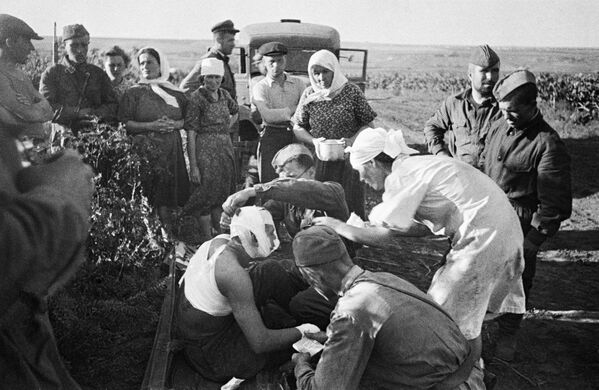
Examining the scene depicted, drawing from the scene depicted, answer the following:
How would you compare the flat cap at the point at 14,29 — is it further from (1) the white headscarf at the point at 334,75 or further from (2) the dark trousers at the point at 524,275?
(2) the dark trousers at the point at 524,275

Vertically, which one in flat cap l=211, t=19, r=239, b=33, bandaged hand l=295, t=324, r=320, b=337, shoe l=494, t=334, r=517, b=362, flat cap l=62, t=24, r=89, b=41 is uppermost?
flat cap l=211, t=19, r=239, b=33

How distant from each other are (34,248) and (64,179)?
21cm

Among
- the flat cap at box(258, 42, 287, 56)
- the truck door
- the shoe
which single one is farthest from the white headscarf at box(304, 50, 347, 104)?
the truck door

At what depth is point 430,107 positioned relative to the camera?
16219 millimetres

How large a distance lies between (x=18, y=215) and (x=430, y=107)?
51.9ft

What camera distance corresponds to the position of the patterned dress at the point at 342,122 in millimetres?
5152

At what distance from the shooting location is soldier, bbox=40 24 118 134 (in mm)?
5410

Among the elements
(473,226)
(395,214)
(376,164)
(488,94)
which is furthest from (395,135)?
(488,94)

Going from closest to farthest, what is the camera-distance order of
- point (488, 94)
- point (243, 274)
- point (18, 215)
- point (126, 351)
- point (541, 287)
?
1. point (18, 215)
2. point (243, 274)
3. point (126, 351)
4. point (488, 94)
5. point (541, 287)

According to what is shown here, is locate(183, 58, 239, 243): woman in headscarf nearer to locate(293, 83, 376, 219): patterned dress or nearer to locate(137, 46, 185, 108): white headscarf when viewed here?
locate(137, 46, 185, 108): white headscarf

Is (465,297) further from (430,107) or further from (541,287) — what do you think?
(430,107)

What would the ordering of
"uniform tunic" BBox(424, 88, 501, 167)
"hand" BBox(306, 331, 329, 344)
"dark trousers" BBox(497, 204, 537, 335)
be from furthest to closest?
1. "uniform tunic" BBox(424, 88, 501, 167)
2. "dark trousers" BBox(497, 204, 537, 335)
3. "hand" BBox(306, 331, 329, 344)

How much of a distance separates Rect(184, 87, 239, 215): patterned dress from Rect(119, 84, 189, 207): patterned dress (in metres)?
0.21

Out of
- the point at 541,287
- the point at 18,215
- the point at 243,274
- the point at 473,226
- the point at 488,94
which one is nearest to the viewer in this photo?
the point at 18,215
